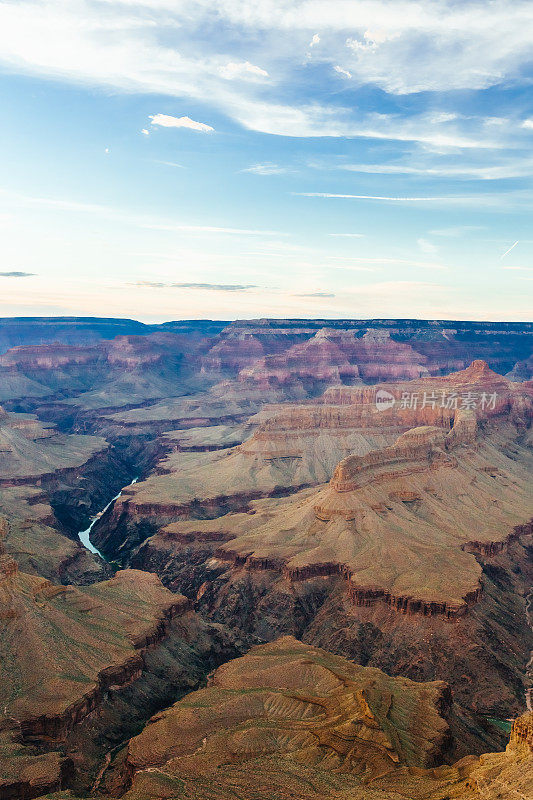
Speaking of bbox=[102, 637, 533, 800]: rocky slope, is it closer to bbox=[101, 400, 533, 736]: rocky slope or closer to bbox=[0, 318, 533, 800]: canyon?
bbox=[0, 318, 533, 800]: canyon

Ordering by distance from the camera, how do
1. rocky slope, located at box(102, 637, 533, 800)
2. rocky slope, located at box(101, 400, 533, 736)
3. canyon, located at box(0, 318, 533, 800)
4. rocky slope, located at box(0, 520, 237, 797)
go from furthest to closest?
rocky slope, located at box(101, 400, 533, 736) < rocky slope, located at box(0, 520, 237, 797) < canyon, located at box(0, 318, 533, 800) < rocky slope, located at box(102, 637, 533, 800)

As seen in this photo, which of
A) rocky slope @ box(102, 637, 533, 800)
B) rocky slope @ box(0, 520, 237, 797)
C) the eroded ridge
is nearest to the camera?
rocky slope @ box(102, 637, 533, 800)

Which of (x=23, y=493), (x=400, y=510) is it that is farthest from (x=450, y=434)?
(x=23, y=493)

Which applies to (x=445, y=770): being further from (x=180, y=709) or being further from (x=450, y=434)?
(x=450, y=434)

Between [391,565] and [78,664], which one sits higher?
[391,565]

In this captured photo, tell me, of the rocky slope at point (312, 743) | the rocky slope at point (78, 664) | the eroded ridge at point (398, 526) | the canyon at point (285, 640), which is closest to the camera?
the rocky slope at point (312, 743)

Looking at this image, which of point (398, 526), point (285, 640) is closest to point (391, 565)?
point (398, 526)

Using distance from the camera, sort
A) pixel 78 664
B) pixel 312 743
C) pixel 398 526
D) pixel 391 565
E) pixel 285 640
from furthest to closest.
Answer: pixel 398 526 → pixel 391 565 → pixel 285 640 → pixel 78 664 → pixel 312 743

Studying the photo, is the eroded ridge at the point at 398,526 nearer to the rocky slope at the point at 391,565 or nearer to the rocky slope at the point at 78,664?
the rocky slope at the point at 391,565

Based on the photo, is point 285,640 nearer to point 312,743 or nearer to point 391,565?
point 391,565

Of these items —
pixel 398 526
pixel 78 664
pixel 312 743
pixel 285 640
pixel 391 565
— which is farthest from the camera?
pixel 398 526

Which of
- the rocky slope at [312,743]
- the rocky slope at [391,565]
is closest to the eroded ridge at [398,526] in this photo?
the rocky slope at [391,565]

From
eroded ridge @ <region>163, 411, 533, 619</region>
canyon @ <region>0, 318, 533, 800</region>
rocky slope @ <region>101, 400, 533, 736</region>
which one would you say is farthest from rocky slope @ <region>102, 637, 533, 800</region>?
eroded ridge @ <region>163, 411, 533, 619</region>
